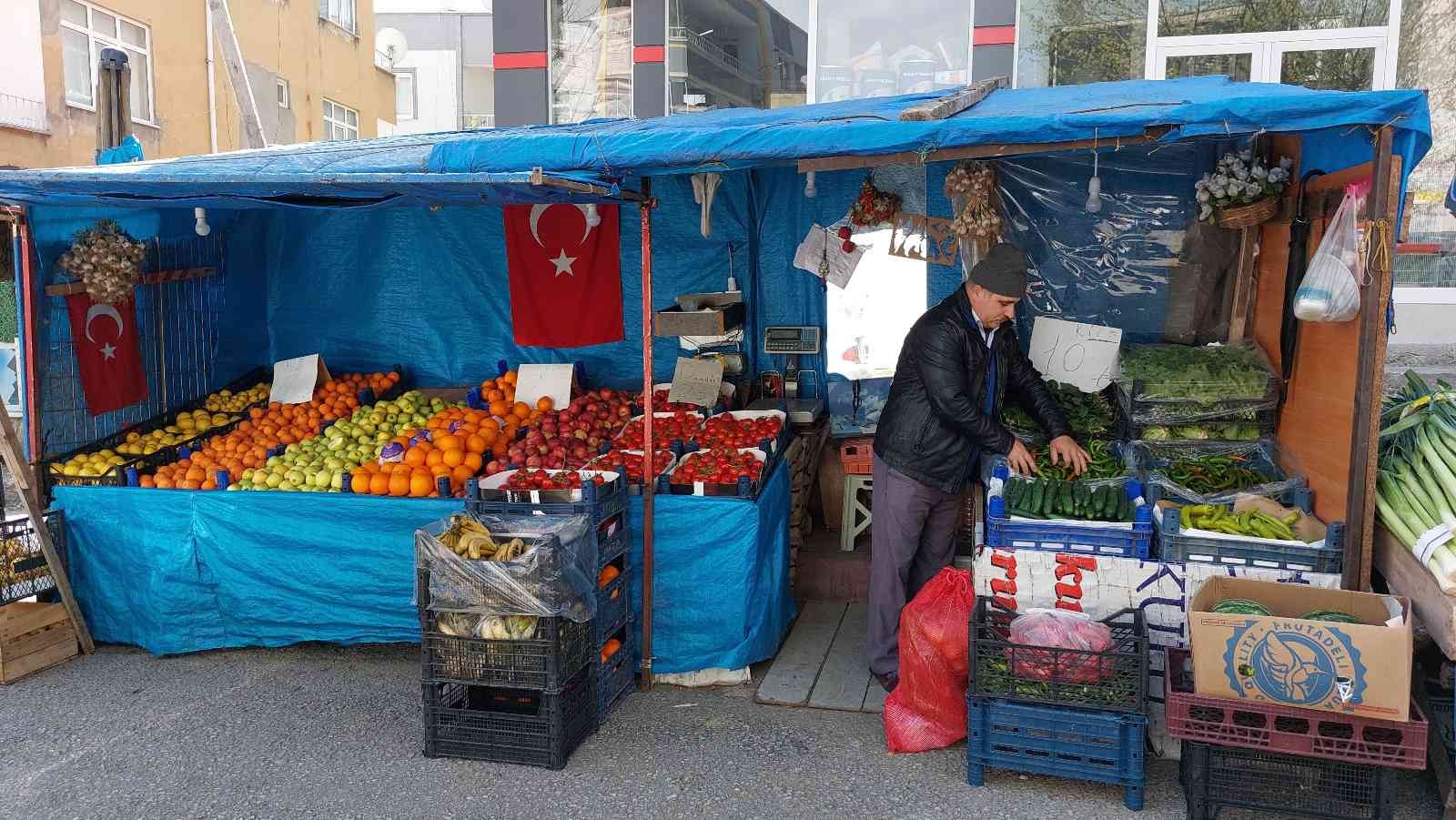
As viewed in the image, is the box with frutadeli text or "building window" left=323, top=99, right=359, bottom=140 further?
"building window" left=323, top=99, right=359, bottom=140

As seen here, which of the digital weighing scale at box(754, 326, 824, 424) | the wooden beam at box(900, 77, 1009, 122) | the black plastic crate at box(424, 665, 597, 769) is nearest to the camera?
the wooden beam at box(900, 77, 1009, 122)

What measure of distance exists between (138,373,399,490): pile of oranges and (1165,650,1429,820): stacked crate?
5.15m

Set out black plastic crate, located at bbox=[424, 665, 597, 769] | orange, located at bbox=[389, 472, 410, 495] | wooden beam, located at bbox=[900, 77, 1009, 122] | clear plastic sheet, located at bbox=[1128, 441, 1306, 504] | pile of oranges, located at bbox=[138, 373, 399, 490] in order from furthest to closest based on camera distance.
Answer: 1. pile of oranges, located at bbox=[138, 373, 399, 490]
2. orange, located at bbox=[389, 472, 410, 495]
3. clear plastic sheet, located at bbox=[1128, 441, 1306, 504]
4. black plastic crate, located at bbox=[424, 665, 597, 769]
5. wooden beam, located at bbox=[900, 77, 1009, 122]

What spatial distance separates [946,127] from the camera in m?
4.45

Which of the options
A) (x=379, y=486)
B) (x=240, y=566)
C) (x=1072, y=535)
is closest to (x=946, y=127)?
(x=1072, y=535)

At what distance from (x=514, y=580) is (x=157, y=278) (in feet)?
14.8

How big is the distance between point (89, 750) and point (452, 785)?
1842 mm

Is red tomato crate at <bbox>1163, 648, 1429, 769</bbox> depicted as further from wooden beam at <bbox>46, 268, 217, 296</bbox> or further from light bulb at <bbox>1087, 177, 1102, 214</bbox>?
wooden beam at <bbox>46, 268, 217, 296</bbox>

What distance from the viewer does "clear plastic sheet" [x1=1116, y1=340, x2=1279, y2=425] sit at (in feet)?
17.6

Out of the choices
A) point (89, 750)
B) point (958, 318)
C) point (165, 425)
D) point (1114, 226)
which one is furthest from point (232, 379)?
point (1114, 226)

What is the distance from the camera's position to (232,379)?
810 cm

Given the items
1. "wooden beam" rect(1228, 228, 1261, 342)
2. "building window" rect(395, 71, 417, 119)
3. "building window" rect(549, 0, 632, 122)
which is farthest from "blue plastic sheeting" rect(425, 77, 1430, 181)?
"building window" rect(395, 71, 417, 119)

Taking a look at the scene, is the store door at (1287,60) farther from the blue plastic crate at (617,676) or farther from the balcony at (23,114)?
the balcony at (23,114)

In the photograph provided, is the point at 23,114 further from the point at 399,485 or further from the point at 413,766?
the point at 413,766
